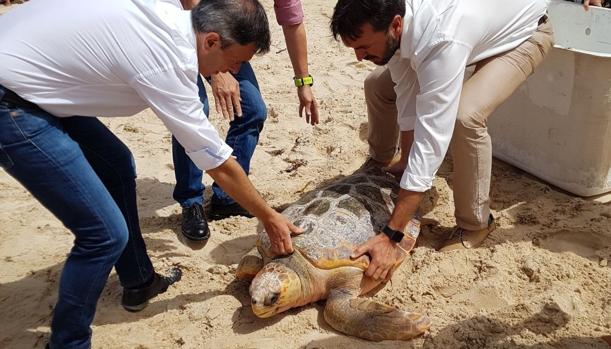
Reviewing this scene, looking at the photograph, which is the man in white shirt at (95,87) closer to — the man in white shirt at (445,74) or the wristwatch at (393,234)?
the man in white shirt at (445,74)

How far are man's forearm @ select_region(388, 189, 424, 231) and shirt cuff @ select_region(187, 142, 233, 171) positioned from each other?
0.73 metres

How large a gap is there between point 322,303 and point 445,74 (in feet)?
3.16

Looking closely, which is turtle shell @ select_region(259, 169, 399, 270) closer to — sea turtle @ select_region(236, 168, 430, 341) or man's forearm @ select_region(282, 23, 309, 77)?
sea turtle @ select_region(236, 168, 430, 341)

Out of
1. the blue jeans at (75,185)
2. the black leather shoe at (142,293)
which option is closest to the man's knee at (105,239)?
the blue jeans at (75,185)

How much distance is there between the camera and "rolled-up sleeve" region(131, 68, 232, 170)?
1520mm

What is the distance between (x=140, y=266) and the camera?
2135 mm

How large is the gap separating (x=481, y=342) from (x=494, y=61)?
1.11 metres

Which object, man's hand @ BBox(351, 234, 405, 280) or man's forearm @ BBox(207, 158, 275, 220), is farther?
man's hand @ BBox(351, 234, 405, 280)

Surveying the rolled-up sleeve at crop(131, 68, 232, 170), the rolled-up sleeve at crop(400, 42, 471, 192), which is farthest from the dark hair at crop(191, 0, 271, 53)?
the rolled-up sleeve at crop(400, 42, 471, 192)

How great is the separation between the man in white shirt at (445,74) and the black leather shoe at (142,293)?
0.78 meters

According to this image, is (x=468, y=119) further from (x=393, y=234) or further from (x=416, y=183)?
(x=393, y=234)

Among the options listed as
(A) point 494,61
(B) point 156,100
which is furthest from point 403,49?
(B) point 156,100

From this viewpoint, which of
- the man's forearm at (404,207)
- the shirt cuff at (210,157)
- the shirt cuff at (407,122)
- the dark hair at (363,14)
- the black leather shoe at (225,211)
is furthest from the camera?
the black leather shoe at (225,211)

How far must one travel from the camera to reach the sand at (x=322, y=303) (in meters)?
1.99
